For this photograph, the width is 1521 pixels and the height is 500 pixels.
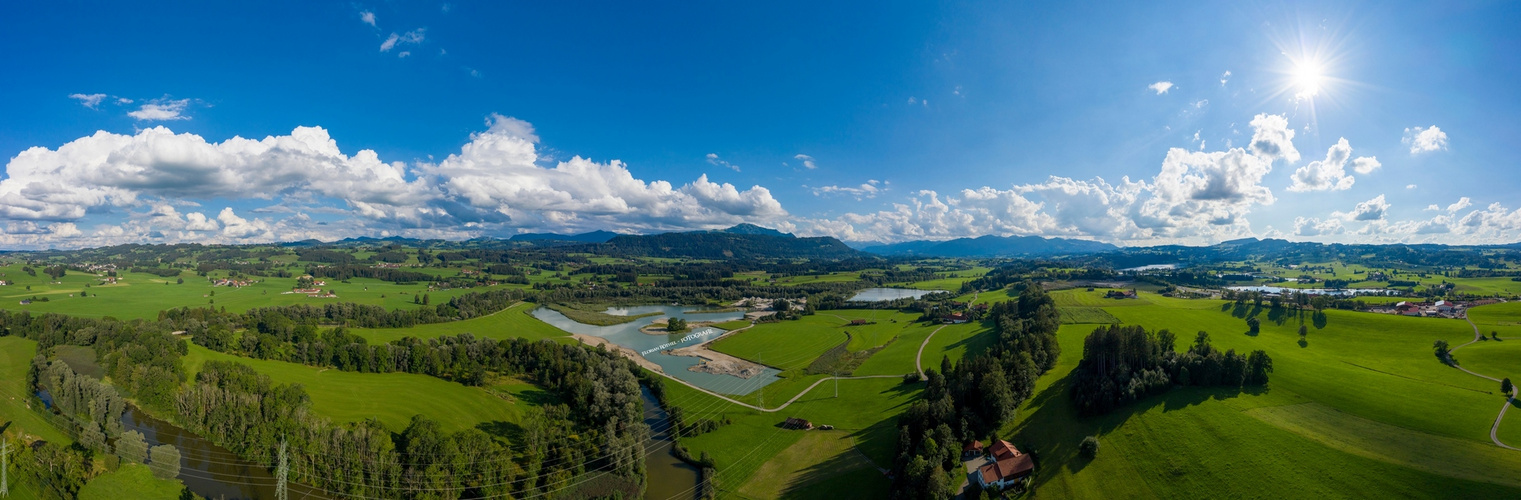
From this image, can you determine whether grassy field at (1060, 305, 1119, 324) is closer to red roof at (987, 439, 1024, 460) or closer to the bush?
the bush

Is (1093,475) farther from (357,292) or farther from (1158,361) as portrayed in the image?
(357,292)

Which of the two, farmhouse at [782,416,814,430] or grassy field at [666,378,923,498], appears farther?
farmhouse at [782,416,814,430]

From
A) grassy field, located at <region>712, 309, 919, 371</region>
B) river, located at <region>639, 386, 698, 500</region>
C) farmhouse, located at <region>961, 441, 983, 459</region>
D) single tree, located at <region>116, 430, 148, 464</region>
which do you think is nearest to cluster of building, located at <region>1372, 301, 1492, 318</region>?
grassy field, located at <region>712, 309, 919, 371</region>

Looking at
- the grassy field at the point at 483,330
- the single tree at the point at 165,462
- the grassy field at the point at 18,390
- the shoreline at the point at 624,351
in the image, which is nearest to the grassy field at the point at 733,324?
the shoreline at the point at 624,351

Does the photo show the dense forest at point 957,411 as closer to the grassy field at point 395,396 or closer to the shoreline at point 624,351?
the grassy field at point 395,396

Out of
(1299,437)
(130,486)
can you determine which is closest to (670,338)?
(130,486)
